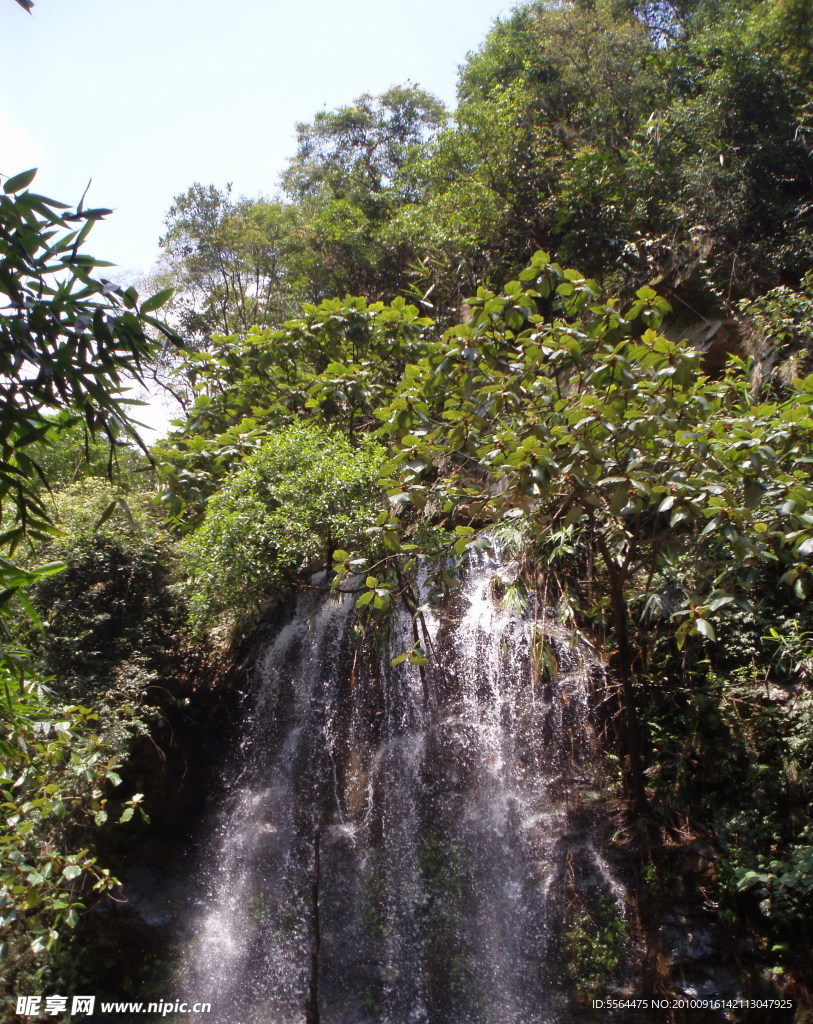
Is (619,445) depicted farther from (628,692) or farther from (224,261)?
(224,261)

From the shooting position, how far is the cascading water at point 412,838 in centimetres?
644

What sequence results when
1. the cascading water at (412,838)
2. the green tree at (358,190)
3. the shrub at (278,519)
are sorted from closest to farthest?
the cascading water at (412,838)
the shrub at (278,519)
the green tree at (358,190)

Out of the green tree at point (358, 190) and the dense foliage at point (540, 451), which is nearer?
the dense foliage at point (540, 451)

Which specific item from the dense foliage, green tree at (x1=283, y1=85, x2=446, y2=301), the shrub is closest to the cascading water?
the dense foliage

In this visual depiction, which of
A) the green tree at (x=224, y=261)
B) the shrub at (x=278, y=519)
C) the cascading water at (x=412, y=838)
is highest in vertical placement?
the green tree at (x=224, y=261)

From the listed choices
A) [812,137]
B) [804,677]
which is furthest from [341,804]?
[812,137]

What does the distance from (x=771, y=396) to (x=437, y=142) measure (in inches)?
348

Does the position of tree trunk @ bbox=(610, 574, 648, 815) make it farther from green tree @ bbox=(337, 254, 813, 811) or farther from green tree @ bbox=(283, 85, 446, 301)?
green tree @ bbox=(283, 85, 446, 301)

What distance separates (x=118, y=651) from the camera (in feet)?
27.2

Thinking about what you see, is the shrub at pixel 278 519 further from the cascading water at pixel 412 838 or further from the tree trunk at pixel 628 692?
the tree trunk at pixel 628 692

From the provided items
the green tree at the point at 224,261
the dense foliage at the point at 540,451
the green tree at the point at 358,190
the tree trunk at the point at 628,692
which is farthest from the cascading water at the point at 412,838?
the green tree at the point at 224,261

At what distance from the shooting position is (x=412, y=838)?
7.27m

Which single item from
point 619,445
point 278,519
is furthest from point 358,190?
point 619,445

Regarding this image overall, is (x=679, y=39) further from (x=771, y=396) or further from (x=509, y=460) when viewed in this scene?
(x=509, y=460)
